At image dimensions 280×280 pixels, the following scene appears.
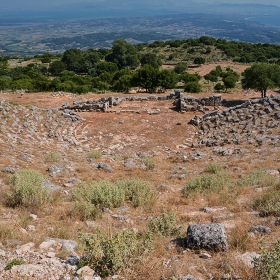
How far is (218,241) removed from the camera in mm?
5738

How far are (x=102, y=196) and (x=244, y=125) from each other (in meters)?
15.6

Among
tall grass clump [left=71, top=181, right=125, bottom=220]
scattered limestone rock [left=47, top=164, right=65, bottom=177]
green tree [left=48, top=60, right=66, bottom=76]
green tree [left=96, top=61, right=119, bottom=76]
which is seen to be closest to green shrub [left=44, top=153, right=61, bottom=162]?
scattered limestone rock [left=47, top=164, right=65, bottom=177]

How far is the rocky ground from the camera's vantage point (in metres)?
5.32

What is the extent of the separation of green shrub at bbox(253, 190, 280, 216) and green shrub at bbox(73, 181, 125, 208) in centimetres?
403

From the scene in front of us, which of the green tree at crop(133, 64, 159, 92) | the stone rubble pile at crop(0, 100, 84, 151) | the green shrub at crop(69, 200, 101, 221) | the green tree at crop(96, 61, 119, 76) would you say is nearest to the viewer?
the green shrub at crop(69, 200, 101, 221)

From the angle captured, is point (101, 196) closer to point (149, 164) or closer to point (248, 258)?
point (248, 258)

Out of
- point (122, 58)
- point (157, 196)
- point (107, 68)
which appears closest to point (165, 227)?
point (157, 196)

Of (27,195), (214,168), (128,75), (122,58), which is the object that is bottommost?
(214,168)

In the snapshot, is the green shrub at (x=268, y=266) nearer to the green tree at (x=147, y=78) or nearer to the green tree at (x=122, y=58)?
the green tree at (x=147, y=78)

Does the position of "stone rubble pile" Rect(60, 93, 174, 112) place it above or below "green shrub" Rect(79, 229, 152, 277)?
below

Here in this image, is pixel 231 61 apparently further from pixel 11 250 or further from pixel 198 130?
pixel 11 250

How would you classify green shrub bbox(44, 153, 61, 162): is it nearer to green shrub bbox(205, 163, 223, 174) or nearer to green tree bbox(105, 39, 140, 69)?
green shrub bbox(205, 163, 223, 174)

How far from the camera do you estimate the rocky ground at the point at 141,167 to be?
5.32 meters

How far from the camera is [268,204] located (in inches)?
304
